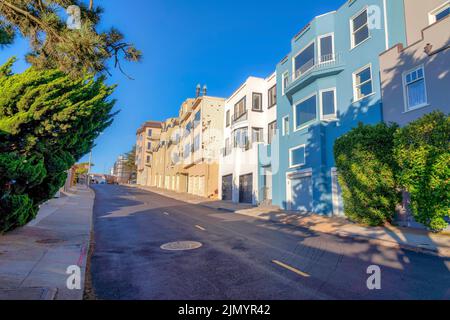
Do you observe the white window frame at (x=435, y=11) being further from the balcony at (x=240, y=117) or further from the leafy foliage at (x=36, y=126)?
the balcony at (x=240, y=117)

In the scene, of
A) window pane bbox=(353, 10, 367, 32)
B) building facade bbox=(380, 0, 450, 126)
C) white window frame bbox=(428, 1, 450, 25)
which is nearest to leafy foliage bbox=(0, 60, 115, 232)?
building facade bbox=(380, 0, 450, 126)

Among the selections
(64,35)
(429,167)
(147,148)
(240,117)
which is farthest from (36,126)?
(147,148)

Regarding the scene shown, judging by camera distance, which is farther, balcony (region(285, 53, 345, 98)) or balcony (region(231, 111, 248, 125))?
balcony (region(231, 111, 248, 125))

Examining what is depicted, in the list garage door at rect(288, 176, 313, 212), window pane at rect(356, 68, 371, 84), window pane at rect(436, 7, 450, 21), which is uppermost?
window pane at rect(436, 7, 450, 21)

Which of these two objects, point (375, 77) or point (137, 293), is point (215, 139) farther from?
point (137, 293)

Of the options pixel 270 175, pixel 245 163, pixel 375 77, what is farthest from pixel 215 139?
pixel 375 77

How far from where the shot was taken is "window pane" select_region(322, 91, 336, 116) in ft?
59.6

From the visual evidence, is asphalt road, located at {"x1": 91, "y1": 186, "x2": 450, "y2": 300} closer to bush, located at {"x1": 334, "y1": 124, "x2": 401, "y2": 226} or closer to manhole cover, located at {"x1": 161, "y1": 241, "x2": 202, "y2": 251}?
manhole cover, located at {"x1": 161, "y1": 241, "x2": 202, "y2": 251}

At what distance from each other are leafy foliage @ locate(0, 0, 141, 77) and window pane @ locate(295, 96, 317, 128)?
15418mm

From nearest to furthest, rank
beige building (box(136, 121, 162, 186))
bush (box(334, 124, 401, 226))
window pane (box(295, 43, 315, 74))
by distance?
Result: 1. bush (box(334, 124, 401, 226))
2. window pane (box(295, 43, 315, 74))
3. beige building (box(136, 121, 162, 186))

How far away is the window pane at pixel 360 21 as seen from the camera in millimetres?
16500

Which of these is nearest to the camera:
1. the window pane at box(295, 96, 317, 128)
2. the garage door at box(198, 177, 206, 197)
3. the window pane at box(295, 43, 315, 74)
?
the window pane at box(295, 96, 317, 128)

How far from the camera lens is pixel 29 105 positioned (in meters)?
7.71
